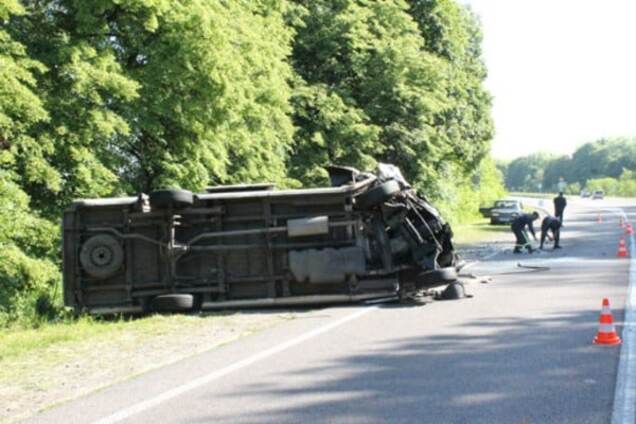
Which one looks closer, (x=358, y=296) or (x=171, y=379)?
(x=171, y=379)

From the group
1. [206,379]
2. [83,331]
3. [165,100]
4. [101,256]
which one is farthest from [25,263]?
[206,379]

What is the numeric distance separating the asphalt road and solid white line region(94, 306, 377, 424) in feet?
0.05

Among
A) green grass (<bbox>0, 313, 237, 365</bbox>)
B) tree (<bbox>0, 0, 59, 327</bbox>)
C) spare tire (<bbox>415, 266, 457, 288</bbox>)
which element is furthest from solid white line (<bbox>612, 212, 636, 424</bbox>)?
tree (<bbox>0, 0, 59, 327</bbox>)

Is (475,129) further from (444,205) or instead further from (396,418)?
(396,418)

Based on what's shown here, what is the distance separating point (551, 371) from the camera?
262 inches

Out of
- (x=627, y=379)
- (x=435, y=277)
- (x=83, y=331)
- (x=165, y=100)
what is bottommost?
(x=627, y=379)

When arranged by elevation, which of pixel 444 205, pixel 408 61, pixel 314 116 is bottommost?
pixel 444 205

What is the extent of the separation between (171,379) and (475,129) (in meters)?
36.9

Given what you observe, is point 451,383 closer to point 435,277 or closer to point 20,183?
point 435,277

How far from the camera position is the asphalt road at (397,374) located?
5.58 m

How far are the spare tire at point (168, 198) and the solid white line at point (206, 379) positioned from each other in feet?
10.4

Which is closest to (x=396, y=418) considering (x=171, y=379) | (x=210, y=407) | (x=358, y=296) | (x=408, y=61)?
(x=210, y=407)

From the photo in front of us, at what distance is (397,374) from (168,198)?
5900mm

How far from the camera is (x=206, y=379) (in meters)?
6.84
